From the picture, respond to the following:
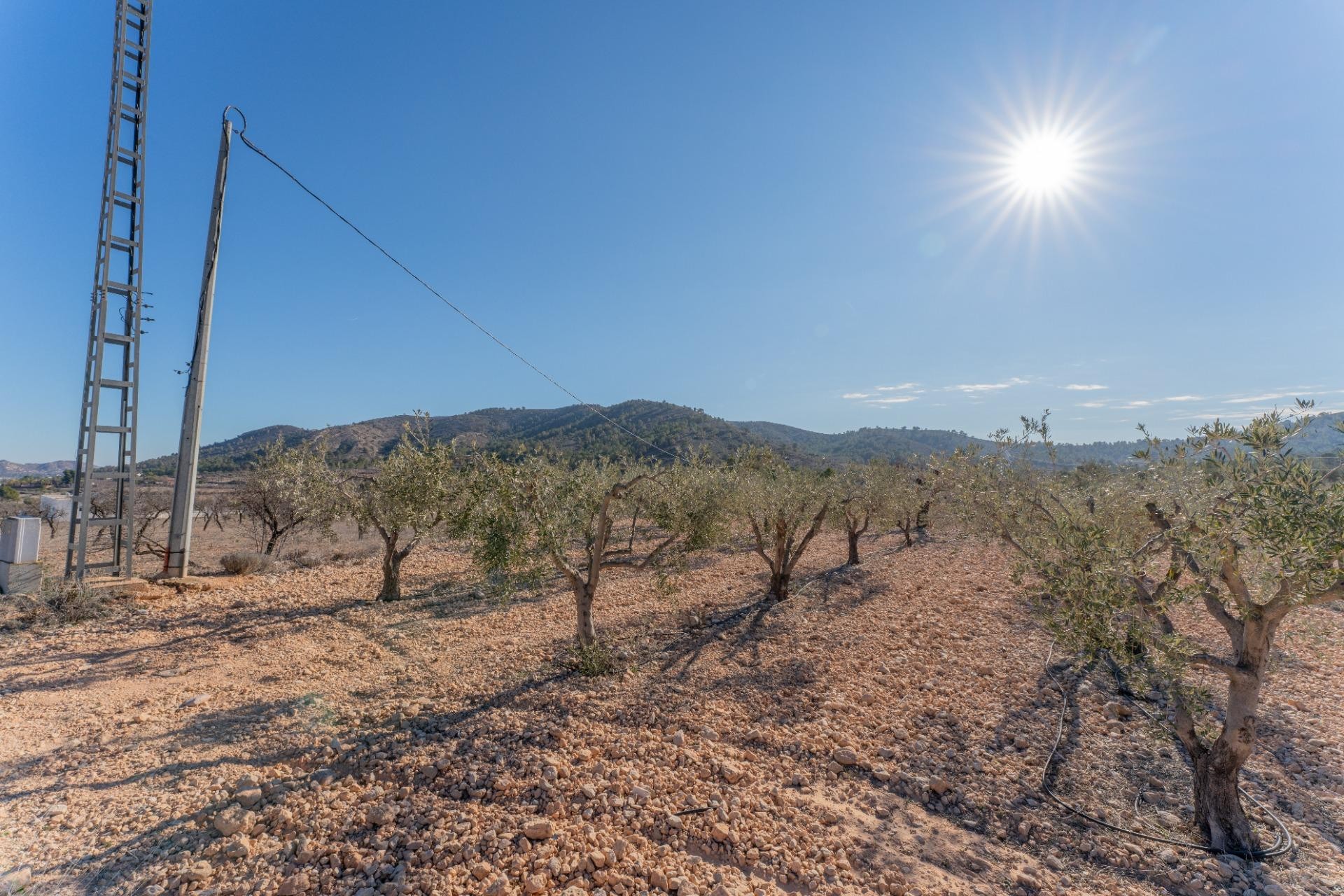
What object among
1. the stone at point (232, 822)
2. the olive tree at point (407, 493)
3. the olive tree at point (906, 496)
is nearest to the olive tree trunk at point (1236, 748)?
the stone at point (232, 822)

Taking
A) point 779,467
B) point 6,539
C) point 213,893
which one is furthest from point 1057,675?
point 6,539

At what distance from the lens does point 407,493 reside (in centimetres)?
1245

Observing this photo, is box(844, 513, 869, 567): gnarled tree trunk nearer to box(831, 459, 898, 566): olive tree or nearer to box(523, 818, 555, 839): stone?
box(831, 459, 898, 566): olive tree

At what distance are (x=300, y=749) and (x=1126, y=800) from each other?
9558 millimetres

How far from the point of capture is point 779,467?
1677 cm

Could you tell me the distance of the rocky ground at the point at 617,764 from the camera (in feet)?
14.8

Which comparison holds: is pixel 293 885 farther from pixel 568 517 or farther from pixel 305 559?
pixel 305 559

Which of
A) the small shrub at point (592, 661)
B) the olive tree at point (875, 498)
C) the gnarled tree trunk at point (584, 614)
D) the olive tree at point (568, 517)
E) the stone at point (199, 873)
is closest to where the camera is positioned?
the stone at point (199, 873)

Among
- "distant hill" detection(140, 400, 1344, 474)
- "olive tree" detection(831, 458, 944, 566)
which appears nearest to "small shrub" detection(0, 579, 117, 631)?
"olive tree" detection(831, 458, 944, 566)

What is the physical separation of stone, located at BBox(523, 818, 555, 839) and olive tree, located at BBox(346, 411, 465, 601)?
7.96 meters

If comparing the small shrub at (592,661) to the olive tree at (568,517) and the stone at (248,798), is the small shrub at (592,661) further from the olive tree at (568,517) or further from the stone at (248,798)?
the stone at (248,798)

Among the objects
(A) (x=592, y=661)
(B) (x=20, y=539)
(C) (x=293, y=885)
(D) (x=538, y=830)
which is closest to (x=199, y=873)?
(C) (x=293, y=885)

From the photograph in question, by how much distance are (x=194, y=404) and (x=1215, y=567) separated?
752 inches

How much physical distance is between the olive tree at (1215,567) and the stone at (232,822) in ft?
26.6
